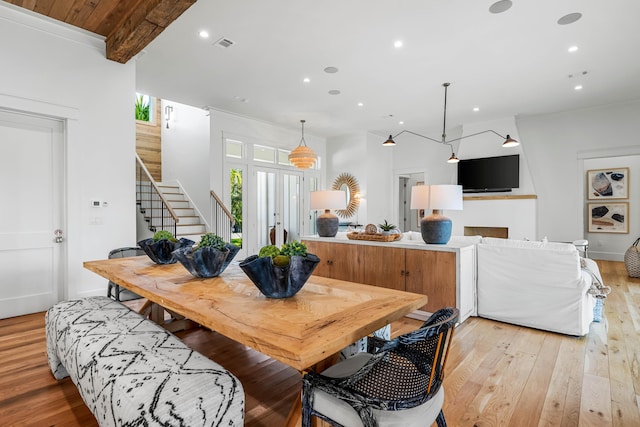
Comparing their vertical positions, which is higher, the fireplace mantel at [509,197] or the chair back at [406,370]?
the fireplace mantel at [509,197]

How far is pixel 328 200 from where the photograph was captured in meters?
3.93

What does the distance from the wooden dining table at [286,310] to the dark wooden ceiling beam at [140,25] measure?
2.37 meters

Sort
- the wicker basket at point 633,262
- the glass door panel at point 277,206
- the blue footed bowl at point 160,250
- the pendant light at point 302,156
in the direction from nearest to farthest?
the blue footed bowl at point 160,250 < the wicker basket at point 633,262 < the pendant light at point 302,156 < the glass door panel at point 277,206

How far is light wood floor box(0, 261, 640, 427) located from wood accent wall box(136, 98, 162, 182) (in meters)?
5.37

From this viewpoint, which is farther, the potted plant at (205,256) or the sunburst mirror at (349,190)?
the sunburst mirror at (349,190)

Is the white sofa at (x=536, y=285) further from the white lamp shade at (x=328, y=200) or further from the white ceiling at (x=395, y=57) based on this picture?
the white ceiling at (x=395, y=57)

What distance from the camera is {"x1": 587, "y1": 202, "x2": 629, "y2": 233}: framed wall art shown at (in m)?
7.20

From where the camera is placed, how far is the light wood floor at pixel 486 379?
186cm

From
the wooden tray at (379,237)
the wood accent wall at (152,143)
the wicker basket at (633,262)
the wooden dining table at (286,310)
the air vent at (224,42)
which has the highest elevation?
the air vent at (224,42)

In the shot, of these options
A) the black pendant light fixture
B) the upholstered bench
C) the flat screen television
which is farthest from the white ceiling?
the upholstered bench

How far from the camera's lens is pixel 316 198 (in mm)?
3998

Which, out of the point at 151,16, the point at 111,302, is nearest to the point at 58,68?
the point at 151,16

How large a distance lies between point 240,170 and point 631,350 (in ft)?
21.6

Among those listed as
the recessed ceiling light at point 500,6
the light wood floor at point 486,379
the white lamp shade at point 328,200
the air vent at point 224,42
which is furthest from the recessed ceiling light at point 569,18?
the air vent at point 224,42
